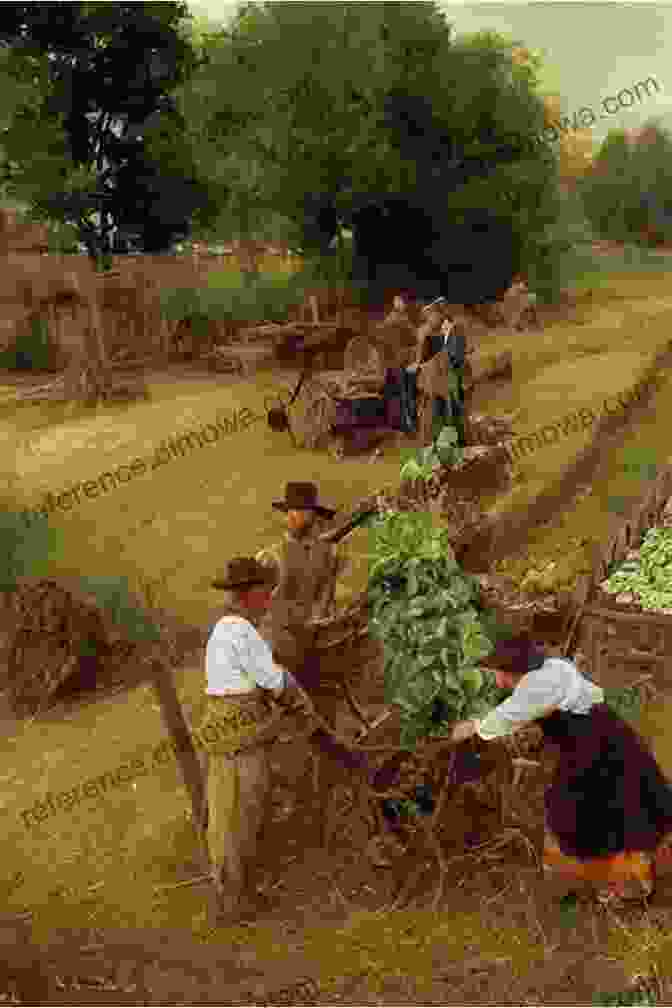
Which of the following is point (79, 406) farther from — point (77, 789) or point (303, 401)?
point (77, 789)

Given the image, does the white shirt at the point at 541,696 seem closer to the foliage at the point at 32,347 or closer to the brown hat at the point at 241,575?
the brown hat at the point at 241,575

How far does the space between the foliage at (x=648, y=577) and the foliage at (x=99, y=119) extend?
67.4 feet

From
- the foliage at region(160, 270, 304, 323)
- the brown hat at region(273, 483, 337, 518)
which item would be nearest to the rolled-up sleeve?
the brown hat at region(273, 483, 337, 518)

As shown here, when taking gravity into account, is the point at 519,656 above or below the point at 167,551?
above

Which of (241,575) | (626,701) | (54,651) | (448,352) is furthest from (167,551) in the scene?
(241,575)

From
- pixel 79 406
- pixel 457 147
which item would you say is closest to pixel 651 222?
pixel 457 147

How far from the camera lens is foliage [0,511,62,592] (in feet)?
37.4

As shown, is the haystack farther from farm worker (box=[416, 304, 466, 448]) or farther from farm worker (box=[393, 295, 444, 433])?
farm worker (box=[393, 295, 444, 433])

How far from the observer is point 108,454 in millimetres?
17703

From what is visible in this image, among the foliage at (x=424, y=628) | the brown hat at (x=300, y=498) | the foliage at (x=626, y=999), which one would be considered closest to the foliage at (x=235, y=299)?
the brown hat at (x=300, y=498)

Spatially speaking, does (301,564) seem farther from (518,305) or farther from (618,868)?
(518,305)

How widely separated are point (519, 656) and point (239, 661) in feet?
4.69

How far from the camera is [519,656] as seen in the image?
568 centimetres

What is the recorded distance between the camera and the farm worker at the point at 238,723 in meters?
5.91
